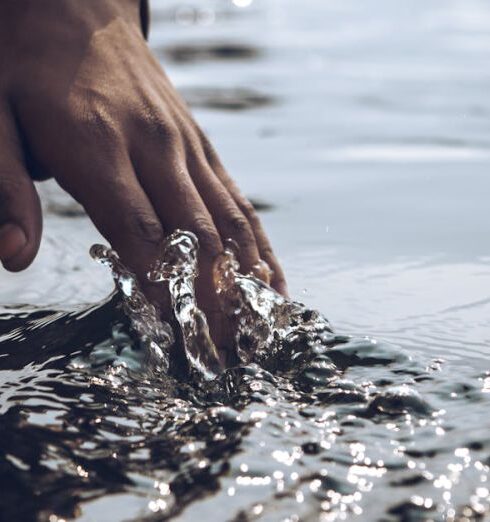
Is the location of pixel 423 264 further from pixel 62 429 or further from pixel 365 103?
pixel 365 103

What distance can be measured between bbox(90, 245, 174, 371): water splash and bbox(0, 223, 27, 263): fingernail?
0.23m

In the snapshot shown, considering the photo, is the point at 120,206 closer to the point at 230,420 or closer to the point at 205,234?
the point at 205,234

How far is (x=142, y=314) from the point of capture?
79.4 inches

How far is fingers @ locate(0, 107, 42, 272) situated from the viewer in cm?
170

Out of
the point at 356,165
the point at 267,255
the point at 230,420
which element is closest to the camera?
the point at 230,420

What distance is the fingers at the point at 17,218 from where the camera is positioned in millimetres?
1703

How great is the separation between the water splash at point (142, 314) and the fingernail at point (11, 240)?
0.23m

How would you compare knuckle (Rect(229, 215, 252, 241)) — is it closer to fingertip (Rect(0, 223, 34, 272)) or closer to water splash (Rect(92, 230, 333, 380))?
water splash (Rect(92, 230, 333, 380))

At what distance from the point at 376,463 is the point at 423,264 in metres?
1.15

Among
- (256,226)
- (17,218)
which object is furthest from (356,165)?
(17,218)

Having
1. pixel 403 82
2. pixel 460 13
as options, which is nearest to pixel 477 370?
pixel 403 82

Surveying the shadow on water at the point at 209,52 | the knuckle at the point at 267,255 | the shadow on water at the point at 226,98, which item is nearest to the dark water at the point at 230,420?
the knuckle at the point at 267,255

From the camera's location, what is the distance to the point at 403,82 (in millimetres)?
5180

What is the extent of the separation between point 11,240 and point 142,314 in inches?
15.1
